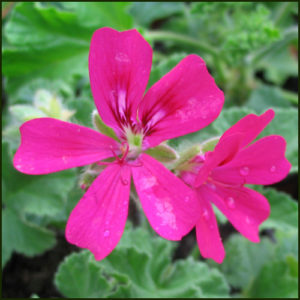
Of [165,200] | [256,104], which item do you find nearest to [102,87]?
[165,200]

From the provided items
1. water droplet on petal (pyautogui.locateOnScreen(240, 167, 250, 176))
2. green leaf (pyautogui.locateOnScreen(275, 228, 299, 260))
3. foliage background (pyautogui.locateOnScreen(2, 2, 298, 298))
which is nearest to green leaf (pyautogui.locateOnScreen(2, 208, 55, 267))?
foliage background (pyautogui.locateOnScreen(2, 2, 298, 298))

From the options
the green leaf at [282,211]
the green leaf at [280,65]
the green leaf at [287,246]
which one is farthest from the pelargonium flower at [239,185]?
the green leaf at [280,65]

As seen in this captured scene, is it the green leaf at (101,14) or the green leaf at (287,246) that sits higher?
the green leaf at (101,14)

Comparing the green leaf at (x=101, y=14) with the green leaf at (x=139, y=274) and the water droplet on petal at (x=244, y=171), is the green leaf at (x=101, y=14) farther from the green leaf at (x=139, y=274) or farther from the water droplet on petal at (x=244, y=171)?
the water droplet on petal at (x=244, y=171)

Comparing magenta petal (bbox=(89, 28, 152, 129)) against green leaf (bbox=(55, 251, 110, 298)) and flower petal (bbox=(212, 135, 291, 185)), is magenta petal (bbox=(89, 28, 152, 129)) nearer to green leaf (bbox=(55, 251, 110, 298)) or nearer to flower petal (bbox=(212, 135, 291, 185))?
flower petal (bbox=(212, 135, 291, 185))

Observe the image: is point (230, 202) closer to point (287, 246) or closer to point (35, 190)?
point (35, 190)

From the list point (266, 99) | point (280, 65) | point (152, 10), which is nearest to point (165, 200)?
point (266, 99)
